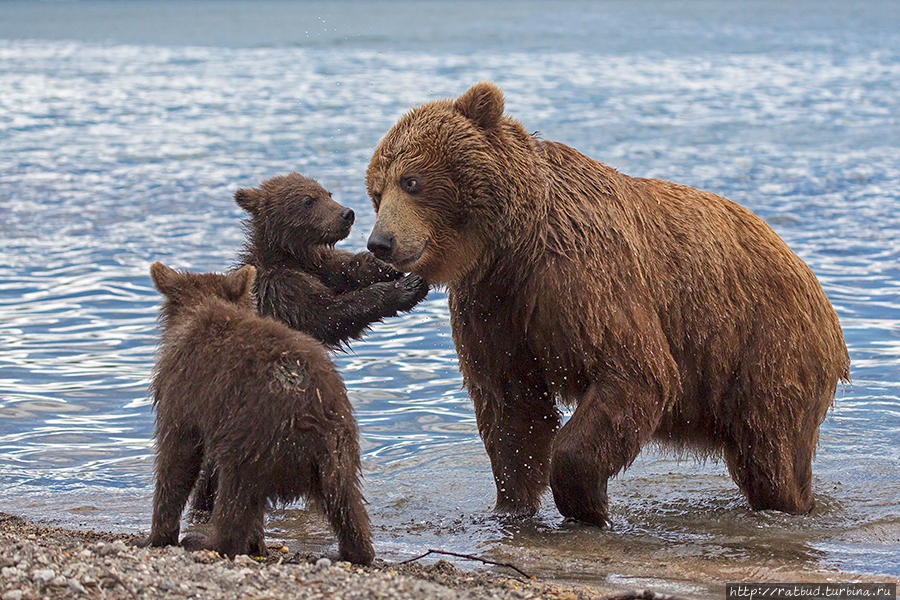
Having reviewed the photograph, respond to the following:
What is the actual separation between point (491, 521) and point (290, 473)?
1859 millimetres

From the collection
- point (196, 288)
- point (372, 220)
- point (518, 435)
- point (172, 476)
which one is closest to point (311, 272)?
point (196, 288)

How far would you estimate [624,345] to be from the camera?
581 centimetres

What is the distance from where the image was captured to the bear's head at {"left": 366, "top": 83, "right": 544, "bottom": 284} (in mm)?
5688

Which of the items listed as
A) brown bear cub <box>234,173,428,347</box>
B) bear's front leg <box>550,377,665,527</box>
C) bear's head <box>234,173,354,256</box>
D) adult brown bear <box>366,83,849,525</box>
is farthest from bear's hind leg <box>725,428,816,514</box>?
bear's head <box>234,173,354,256</box>

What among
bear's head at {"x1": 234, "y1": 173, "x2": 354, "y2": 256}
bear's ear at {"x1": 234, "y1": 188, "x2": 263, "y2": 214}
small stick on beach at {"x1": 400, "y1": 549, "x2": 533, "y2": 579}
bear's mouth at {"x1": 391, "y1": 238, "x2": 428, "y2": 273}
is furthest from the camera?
bear's ear at {"x1": 234, "y1": 188, "x2": 263, "y2": 214}

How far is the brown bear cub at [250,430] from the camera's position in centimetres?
501

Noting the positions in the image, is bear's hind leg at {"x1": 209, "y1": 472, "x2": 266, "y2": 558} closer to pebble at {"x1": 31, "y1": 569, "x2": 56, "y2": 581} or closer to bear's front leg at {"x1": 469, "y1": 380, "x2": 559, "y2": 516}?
pebble at {"x1": 31, "y1": 569, "x2": 56, "y2": 581}

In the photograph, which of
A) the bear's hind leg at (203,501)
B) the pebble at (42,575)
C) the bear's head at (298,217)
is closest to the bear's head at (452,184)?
the bear's head at (298,217)

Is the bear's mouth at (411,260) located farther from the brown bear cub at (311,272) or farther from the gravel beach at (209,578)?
the gravel beach at (209,578)

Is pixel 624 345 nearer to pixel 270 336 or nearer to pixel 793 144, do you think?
pixel 270 336

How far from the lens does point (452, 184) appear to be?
5.72 metres

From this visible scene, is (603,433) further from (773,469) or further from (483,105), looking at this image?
(483,105)

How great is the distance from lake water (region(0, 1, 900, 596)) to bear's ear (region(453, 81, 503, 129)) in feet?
6.70

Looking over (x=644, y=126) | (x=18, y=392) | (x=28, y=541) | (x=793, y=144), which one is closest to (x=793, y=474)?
(x=28, y=541)
